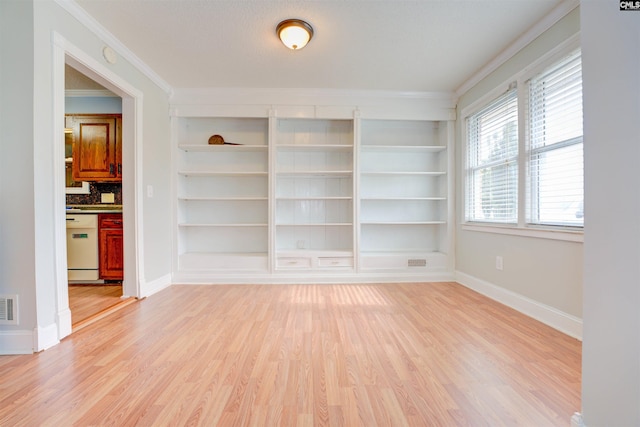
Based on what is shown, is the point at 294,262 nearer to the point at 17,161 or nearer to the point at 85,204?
the point at 17,161

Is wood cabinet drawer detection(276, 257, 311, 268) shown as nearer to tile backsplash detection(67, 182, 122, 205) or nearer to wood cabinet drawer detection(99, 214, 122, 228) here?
wood cabinet drawer detection(99, 214, 122, 228)

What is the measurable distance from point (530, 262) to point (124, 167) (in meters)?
4.03

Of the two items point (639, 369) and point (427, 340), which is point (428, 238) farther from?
point (639, 369)

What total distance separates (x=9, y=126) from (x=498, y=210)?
408cm

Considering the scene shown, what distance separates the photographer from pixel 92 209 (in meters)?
3.40

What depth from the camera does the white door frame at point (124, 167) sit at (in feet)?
6.23

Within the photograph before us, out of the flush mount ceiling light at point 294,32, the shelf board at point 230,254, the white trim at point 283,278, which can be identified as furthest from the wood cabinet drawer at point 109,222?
the flush mount ceiling light at point 294,32

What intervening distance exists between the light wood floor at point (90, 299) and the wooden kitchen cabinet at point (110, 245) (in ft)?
0.57

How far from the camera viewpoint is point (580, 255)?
1.92 meters

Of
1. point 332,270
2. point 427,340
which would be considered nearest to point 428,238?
point 332,270

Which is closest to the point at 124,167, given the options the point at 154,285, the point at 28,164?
the point at 28,164

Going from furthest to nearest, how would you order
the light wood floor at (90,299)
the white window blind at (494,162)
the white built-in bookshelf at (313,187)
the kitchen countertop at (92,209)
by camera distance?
the white built-in bookshelf at (313,187) < the kitchen countertop at (92,209) < the white window blind at (494,162) < the light wood floor at (90,299)

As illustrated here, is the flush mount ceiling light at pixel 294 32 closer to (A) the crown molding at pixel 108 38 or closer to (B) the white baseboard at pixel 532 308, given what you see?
(A) the crown molding at pixel 108 38

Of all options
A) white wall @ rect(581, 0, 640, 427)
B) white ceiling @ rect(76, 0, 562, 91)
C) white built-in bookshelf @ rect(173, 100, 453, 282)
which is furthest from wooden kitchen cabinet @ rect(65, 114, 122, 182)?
white wall @ rect(581, 0, 640, 427)
